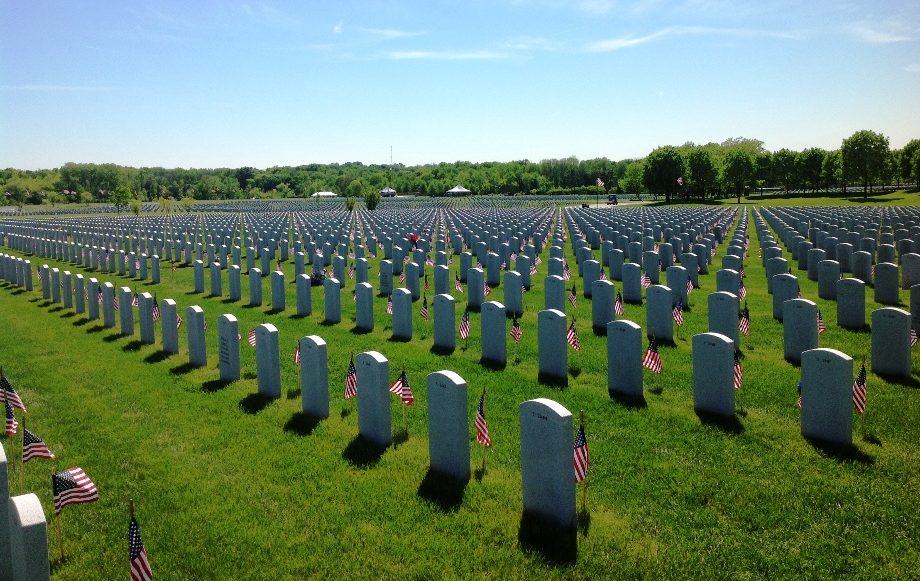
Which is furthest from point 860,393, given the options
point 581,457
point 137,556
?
point 137,556

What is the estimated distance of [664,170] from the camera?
80500mm

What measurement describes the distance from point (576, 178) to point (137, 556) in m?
146

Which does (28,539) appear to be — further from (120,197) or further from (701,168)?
(120,197)

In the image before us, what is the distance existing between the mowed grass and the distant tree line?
59.5 meters

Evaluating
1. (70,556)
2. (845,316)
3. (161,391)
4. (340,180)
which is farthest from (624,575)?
(340,180)

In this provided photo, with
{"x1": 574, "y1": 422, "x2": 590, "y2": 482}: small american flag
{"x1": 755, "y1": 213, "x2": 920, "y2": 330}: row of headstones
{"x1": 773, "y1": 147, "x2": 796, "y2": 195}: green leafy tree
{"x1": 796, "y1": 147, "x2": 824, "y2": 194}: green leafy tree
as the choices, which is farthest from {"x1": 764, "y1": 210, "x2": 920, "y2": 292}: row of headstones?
{"x1": 773, "y1": 147, "x2": 796, "y2": 195}: green leafy tree

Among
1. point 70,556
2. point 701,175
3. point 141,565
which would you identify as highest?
point 701,175

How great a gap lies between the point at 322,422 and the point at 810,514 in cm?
593

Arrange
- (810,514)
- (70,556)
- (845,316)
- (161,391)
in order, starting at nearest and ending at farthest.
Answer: (70,556), (810,514), (161,391), (845,316)

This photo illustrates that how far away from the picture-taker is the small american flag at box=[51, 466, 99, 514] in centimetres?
565

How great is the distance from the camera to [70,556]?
5.70 metres

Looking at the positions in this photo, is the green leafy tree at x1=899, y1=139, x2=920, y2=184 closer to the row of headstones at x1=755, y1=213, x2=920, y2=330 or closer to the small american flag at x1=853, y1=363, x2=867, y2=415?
the row of headstones at x1=755, y1=213, x2=920, y2=330

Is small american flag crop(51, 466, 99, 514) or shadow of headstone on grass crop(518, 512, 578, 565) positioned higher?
small american flag crop(51, 466, 99, 514)

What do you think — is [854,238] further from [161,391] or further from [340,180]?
[340,180]
